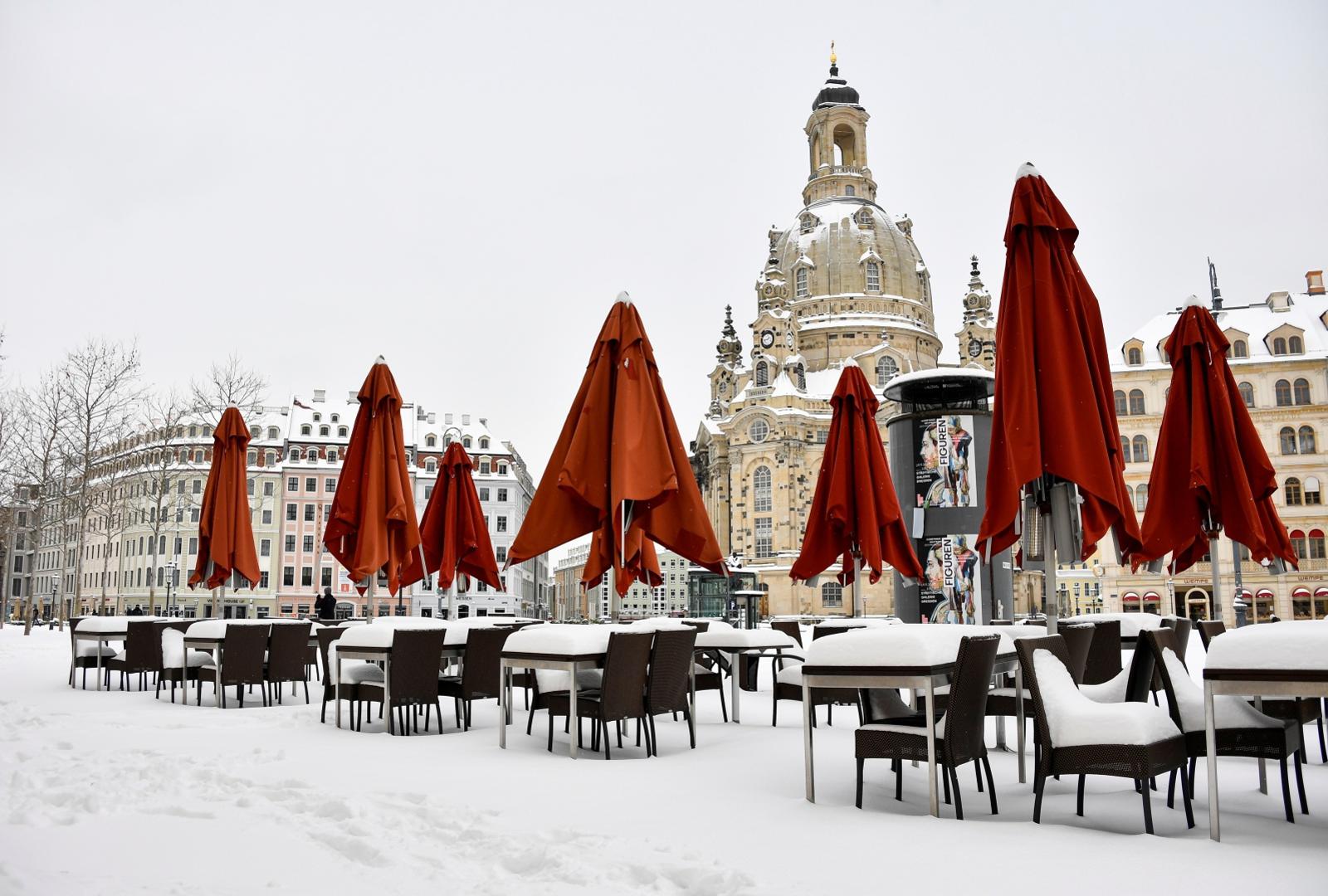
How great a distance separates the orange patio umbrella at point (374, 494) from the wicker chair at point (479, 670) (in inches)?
89.7

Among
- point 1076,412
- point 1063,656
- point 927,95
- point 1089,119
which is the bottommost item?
point 1063,656

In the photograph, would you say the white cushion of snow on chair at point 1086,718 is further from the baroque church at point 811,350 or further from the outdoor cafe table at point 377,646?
the baroque church at point 811,350

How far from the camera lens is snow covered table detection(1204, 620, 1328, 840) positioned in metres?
4.84

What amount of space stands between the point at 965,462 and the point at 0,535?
38.8 meters

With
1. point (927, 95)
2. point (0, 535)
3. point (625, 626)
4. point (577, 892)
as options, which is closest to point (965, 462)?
point (927, 95)

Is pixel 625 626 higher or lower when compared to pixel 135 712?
higher

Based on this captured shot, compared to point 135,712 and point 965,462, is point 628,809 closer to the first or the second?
point 135,712

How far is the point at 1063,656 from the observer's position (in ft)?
19.8

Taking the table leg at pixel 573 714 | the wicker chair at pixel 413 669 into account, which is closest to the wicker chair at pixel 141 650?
the wicker chair at pixel 413 669

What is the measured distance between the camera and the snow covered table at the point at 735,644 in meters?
10.6

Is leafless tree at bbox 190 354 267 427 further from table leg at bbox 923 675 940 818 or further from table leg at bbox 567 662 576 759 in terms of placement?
table leg at bbox 923 675 940 818

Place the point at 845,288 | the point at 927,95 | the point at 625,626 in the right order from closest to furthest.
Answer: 1. the point at 625,626
2. the point at 927,95
3. the point at 845,288

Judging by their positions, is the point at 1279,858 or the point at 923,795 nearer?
the point at 1279,858

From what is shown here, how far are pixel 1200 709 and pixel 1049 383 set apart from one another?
6.99 feet
